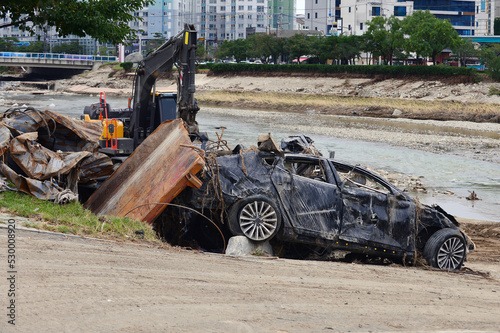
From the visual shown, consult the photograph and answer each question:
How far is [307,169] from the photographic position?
1023cm

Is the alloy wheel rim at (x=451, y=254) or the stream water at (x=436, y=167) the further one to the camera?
the stream water at (x=436, y=167)

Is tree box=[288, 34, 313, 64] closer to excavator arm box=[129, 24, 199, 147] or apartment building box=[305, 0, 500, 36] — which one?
apartment building box=[305, 0, 500, 36]

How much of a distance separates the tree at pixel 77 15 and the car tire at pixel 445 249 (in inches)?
372

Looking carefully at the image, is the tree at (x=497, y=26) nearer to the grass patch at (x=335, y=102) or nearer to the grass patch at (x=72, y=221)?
the grass patch at (x=335, y=102)

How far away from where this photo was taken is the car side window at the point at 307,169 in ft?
32.4

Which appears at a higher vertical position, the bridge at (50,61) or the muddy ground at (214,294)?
the bridge at (50,61)

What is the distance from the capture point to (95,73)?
99625mm

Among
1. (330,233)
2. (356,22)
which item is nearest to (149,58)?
(330,233)

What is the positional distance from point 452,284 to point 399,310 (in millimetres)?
2167

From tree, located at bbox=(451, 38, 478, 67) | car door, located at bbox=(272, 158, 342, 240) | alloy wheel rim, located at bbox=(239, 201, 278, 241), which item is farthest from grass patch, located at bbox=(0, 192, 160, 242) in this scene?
tree, located at bbox=(451, 38, 478, 67)

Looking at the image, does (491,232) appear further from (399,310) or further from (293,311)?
(293,311)

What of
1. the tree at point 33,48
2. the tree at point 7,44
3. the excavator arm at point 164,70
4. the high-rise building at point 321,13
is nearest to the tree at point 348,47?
the high-rise building at point 321,13

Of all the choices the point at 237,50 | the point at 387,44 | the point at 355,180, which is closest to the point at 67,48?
the point at 237,50

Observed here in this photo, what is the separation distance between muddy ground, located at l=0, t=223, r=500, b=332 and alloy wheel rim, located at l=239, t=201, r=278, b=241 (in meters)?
0.53
